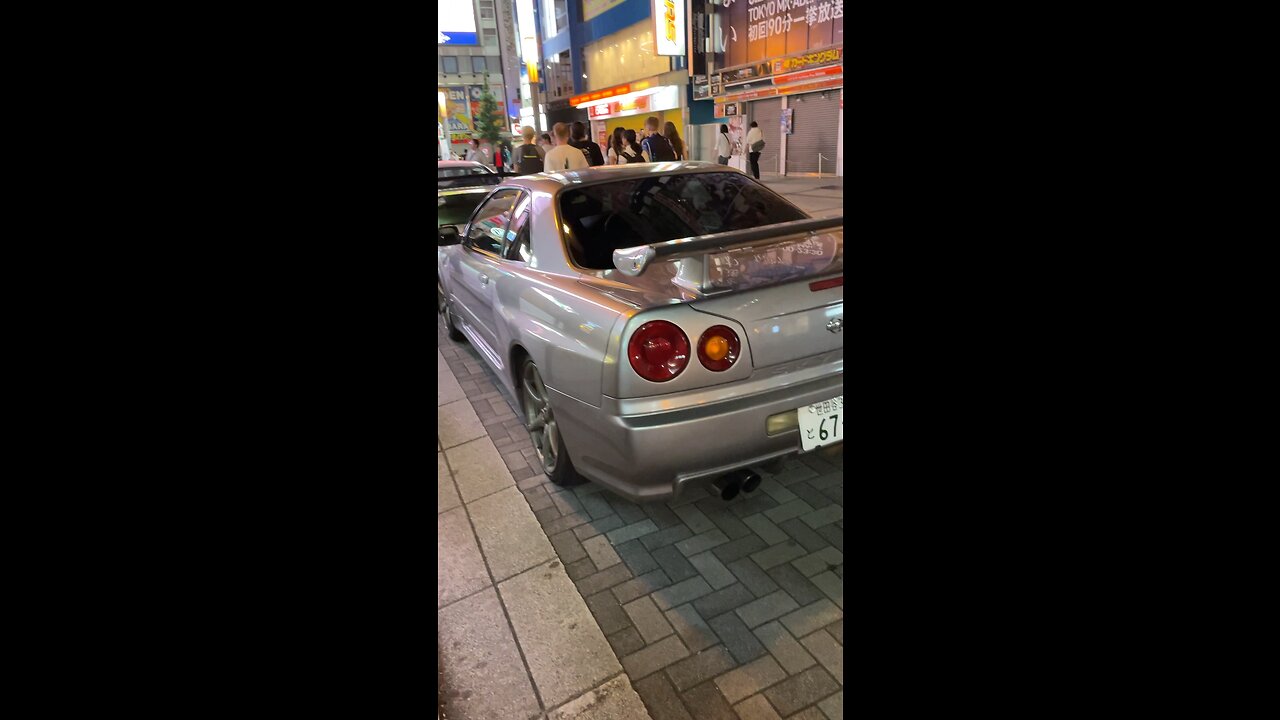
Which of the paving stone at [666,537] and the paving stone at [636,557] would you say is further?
the paving stone at [666,537]

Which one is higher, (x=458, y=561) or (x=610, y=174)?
(x=610, y=174)

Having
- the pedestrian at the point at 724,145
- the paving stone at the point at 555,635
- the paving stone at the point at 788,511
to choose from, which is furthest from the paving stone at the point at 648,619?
the pedestrian at the point at 724,145

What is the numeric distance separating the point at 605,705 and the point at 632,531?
3.00ft

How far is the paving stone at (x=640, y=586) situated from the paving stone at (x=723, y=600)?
0.18 meters

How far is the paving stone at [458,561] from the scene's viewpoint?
2.46 metres

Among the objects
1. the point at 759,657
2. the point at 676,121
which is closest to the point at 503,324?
the point at 759,657

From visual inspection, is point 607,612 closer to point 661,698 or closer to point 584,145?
point 661,698

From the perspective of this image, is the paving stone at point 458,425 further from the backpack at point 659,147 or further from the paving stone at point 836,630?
the backpack at point 659,147

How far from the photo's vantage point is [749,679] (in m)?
1.98

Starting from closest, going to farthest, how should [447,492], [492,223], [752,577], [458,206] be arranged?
[752,577] < [447,492] < [492,223] < [458,206]

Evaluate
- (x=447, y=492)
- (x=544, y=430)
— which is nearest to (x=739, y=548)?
(x=544, y=430)

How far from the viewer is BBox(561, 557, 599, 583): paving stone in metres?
2.52
